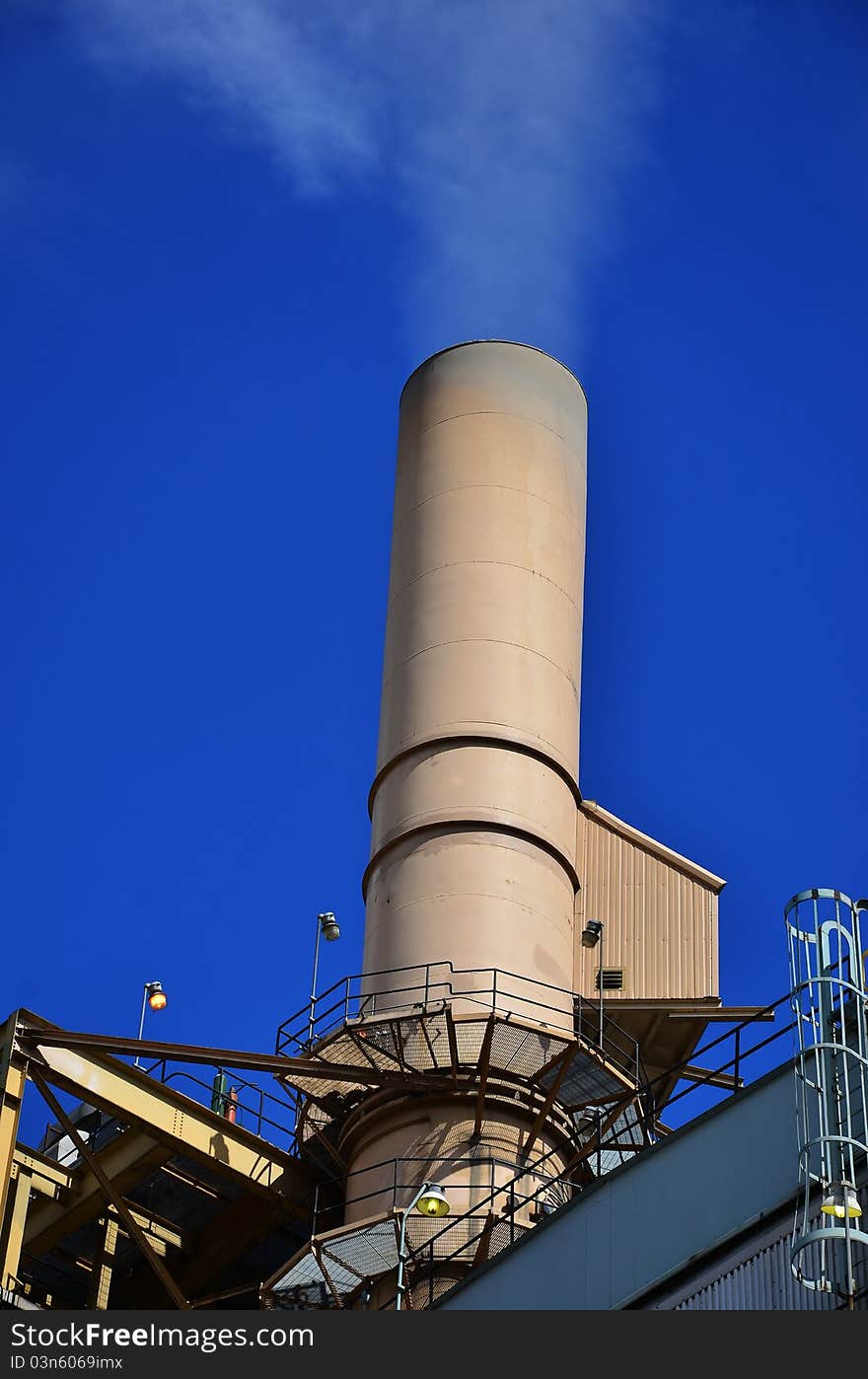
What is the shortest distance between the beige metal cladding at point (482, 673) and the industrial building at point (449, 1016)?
1.9 inches

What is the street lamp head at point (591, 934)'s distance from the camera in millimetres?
36938

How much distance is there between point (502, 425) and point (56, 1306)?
59.4ft

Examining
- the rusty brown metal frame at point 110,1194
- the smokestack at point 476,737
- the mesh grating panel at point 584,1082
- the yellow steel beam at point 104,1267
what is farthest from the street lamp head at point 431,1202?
the yellow steel beam at point 104,1267

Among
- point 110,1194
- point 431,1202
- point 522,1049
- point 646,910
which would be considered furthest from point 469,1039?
point 431,1202

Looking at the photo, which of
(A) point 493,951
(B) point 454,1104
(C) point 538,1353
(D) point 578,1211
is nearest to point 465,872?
(A) point 493,951

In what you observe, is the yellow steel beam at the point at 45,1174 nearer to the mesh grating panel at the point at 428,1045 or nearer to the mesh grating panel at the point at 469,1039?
the mesh grating panel at the point at 428,1045

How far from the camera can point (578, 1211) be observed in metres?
22.6

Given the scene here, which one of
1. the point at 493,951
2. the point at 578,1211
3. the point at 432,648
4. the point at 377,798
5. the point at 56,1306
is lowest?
the point at 578,1211

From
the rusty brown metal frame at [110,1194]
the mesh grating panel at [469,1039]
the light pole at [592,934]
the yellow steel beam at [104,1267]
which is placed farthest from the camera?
the light pole at [592,934]

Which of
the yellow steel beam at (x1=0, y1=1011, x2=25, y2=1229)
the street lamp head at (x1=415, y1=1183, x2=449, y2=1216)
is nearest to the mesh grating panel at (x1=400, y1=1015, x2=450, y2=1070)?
the yellow steel beam at (x1=0, y1=1011, x2=25, y2=1229)

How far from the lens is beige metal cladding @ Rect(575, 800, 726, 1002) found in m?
37.1

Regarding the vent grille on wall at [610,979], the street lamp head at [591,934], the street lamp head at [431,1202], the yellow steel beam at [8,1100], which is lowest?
the street lamp head at [431,1202]

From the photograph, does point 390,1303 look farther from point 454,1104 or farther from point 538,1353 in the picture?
point 538,1353

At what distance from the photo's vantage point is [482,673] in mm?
36375
